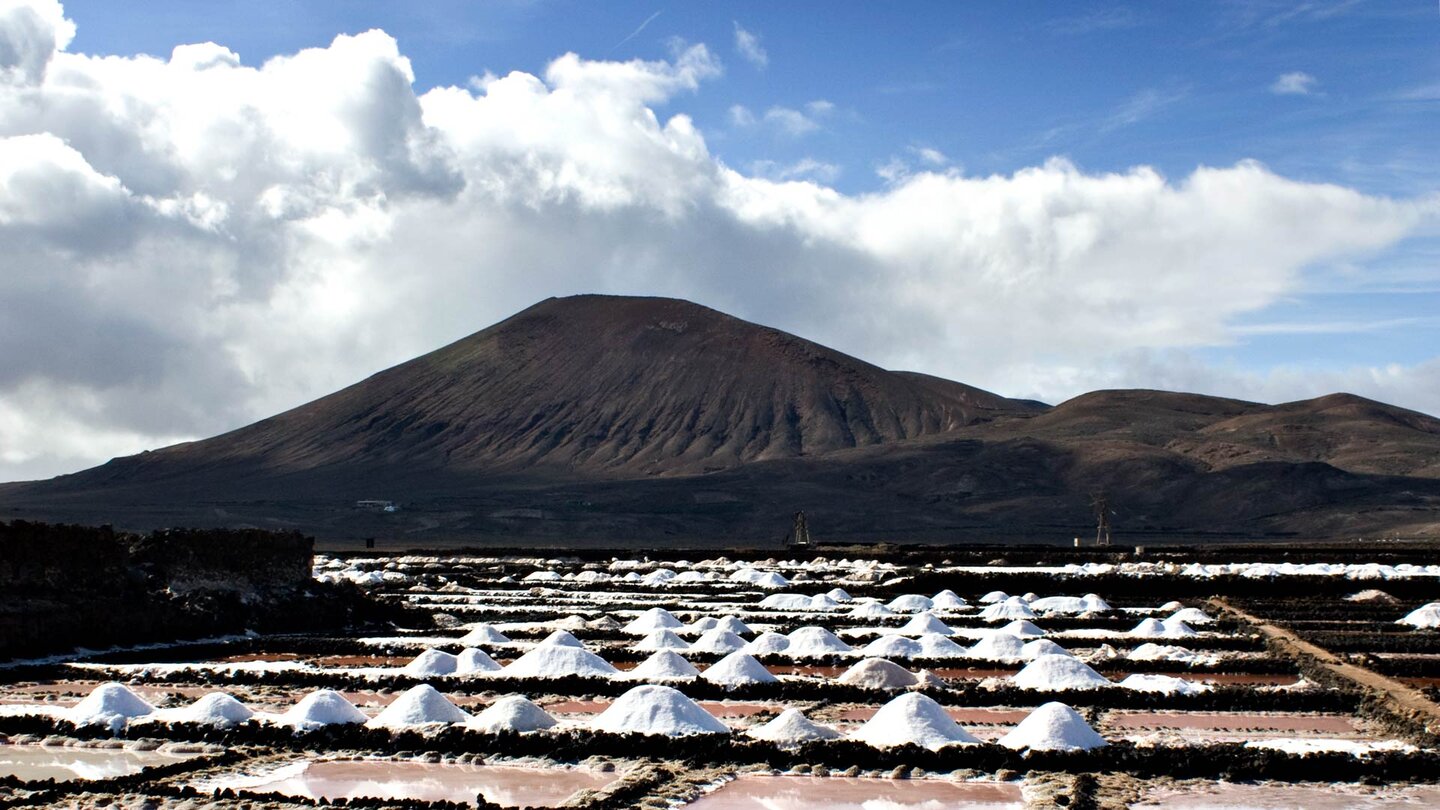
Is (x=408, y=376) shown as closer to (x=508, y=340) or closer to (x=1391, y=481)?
(x=508, y=340)

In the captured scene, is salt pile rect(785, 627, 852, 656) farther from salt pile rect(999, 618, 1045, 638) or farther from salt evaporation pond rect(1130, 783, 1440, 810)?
salt evaporation pond rect(1130, 783, 1440, 810)

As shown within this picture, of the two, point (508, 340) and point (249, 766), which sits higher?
point (508, 340)

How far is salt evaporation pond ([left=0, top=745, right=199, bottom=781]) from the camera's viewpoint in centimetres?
1204

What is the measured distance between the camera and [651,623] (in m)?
24.0

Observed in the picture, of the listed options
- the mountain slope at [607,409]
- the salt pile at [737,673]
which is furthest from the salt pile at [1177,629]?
the mountain slope at [607,409]

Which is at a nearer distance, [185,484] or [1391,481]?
[1391,481]

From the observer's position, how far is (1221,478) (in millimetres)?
87250

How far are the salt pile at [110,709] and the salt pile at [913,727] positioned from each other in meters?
7.14

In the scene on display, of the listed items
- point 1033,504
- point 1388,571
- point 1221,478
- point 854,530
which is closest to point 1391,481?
point 1221,478

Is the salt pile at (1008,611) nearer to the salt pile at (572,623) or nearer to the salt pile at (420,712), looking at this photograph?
the salt pile at (572,623)

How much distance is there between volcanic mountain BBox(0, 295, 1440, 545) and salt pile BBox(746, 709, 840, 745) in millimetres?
62584

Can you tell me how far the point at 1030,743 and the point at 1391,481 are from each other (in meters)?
80.1

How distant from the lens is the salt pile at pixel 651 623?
23.8m

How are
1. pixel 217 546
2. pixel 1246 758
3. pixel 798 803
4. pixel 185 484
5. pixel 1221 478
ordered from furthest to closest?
pixel 185 484 < pixel 1221 478 < pixel 217 546 < pixel 1246 758 < pixel 798 803
